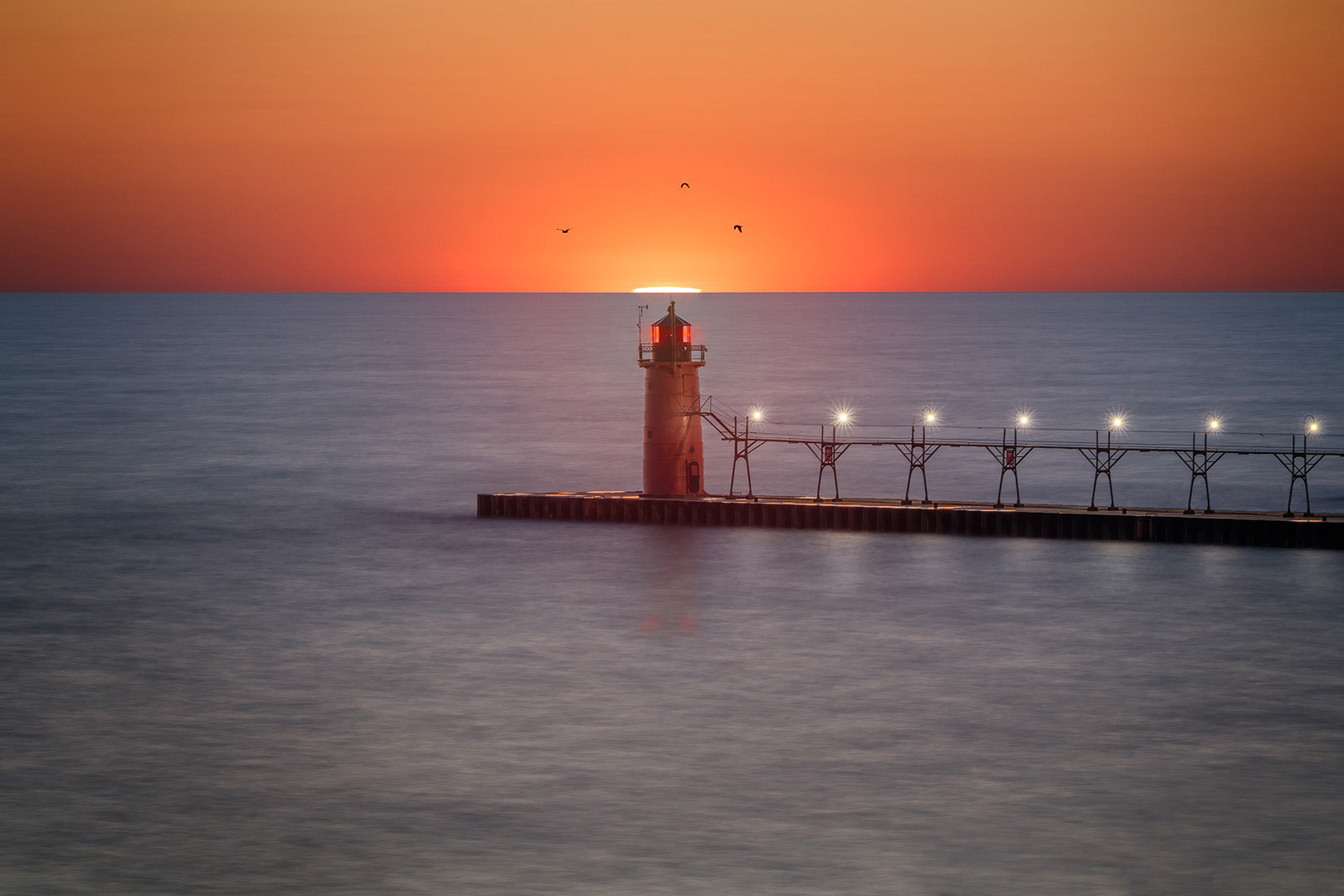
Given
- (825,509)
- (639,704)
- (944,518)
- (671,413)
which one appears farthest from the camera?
(671,413)

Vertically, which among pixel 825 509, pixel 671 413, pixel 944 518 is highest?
pixel 671 413

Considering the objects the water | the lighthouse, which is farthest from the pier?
the water

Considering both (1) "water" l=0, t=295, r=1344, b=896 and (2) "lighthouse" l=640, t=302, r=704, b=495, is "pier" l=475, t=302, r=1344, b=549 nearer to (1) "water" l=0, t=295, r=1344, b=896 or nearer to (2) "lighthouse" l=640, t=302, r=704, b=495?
(2) "lighthouse" l=640, t=302, r=704, b=495

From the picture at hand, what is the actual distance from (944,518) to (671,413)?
10.6 meters

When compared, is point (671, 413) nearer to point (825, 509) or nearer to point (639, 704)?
point (825, 509)

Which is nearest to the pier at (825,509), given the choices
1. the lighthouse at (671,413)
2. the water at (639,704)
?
the lighthouse at (671,413)

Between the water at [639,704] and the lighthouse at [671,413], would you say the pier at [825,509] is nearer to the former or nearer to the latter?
the lighthouse at [671,413]

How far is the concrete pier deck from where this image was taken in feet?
167

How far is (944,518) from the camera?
179 feet

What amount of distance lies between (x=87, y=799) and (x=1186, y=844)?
66.1ft

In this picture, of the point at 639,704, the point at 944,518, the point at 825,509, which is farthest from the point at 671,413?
the point at 639,704

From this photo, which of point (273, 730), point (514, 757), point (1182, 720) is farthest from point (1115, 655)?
point (273, 730)

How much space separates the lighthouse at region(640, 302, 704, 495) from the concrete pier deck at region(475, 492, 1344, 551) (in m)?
0.82

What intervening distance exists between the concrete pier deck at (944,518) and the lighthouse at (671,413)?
32.2 inches
